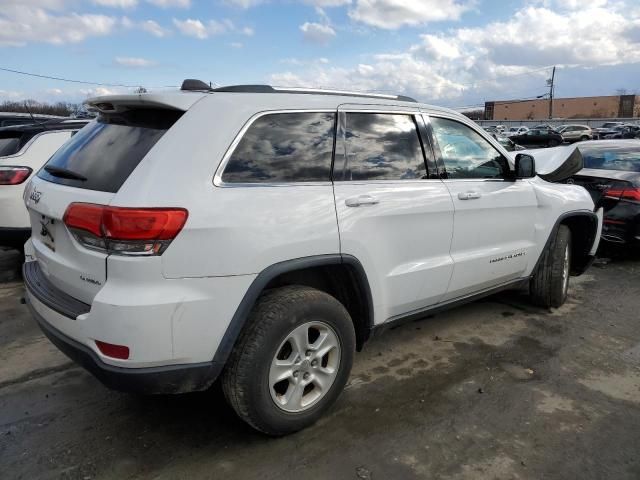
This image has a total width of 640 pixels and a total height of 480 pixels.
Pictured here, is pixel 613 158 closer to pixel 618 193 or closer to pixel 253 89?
pixel 618 193

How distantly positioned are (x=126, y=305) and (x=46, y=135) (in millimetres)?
4365

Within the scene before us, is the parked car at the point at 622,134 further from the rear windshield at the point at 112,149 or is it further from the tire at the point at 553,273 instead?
the rear windshield at the point at 112,149

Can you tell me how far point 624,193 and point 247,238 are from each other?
5.68 m

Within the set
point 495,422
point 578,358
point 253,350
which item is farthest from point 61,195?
point 578,358

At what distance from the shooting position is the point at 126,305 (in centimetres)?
223

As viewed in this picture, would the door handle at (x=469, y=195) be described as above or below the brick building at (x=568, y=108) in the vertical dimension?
below

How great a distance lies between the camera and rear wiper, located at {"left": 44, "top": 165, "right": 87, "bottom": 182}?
2.66 metres

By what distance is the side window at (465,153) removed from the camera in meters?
3.62

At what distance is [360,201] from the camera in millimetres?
2936

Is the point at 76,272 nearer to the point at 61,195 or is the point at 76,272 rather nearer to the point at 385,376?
the point at 61,195

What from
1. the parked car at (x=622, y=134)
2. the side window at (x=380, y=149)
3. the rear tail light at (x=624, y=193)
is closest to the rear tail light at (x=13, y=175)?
the side window at (x=380, y=149)

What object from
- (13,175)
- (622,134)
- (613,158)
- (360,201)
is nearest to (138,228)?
(360,201)

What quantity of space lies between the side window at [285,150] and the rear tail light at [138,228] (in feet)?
1.14

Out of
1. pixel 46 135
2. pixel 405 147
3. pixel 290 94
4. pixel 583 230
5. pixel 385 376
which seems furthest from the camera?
pixel 46 135
